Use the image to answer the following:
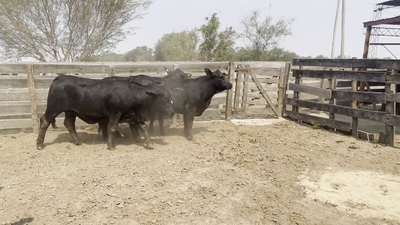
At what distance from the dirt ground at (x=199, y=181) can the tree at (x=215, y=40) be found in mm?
17813

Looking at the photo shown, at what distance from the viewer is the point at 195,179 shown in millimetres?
5137

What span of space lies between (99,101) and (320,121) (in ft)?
18.9

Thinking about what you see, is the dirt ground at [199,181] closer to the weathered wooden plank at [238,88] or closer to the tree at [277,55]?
the weathered wooden plank at [238,88]

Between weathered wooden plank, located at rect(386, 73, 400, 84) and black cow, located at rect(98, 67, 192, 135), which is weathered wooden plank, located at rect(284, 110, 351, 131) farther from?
black cow, located at rect(98, 67, 192, 135)

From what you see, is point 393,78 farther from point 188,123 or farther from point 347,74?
point 188,123

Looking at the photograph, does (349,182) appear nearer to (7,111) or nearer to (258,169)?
(258,169)

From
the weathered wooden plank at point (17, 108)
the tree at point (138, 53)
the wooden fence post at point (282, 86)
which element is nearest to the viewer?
the weathered wooden plank at point (17, 108)

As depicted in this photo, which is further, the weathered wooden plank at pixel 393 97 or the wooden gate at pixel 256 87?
the wooden gate at pixel 256 87

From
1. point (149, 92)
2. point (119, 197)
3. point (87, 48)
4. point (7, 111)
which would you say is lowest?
point (119, 197)

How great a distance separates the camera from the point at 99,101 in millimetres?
6504

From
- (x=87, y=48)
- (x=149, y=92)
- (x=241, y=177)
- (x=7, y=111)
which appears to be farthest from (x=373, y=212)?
(x=87, y=48)

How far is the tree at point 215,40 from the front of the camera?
24.1 meters

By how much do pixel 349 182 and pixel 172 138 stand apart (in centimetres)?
383

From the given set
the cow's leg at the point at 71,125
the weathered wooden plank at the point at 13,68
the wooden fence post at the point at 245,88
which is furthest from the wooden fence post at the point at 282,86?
the weathered wooden plank at the point at 13,68
